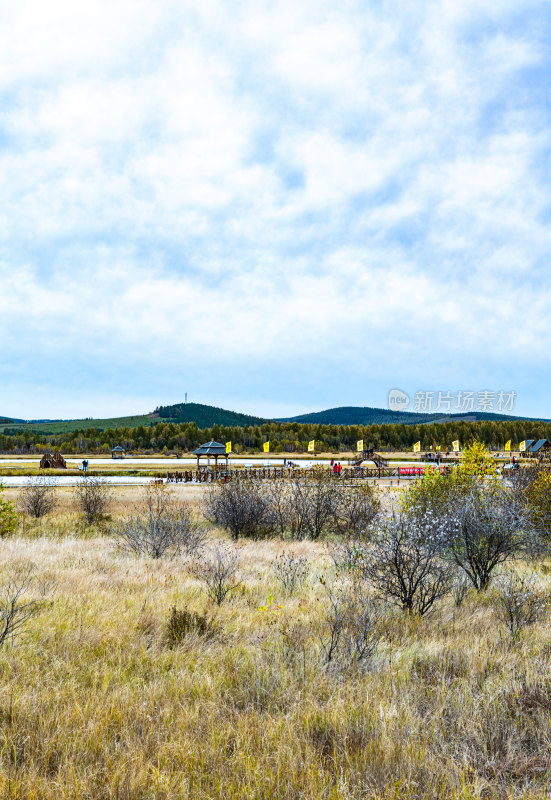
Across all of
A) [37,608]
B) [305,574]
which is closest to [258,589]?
[305,574]

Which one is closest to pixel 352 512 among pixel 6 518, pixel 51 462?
pixel 6 518

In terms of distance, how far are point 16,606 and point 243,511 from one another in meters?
13.0

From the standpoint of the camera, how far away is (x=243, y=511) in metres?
18.5

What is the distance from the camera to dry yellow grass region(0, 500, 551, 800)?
8.73ft

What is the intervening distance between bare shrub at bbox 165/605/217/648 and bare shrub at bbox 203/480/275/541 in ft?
40.6

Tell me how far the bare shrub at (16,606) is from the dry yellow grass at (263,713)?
18cm

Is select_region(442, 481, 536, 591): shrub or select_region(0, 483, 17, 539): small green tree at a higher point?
select_region(442, 481, 536, 591): shrub

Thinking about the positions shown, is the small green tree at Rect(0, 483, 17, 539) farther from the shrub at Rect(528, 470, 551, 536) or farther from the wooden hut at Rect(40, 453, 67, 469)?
the wooden hut at Rect(40, 453, 67, 469)

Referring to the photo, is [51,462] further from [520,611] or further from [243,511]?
[520,611]

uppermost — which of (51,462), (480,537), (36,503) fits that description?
(480,537)

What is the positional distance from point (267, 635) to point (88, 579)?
403cm

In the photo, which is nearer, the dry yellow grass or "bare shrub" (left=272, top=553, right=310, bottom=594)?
the dry yellow grass

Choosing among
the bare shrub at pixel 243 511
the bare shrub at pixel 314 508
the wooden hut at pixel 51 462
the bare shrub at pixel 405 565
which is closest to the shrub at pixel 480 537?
the bare shrub at pixel 405 565

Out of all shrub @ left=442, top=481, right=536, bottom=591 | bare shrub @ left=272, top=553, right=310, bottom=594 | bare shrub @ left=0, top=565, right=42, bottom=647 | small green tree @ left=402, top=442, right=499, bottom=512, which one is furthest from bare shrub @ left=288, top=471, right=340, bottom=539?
bare shrub @ left=0, top=565, right=42, bottom=647
